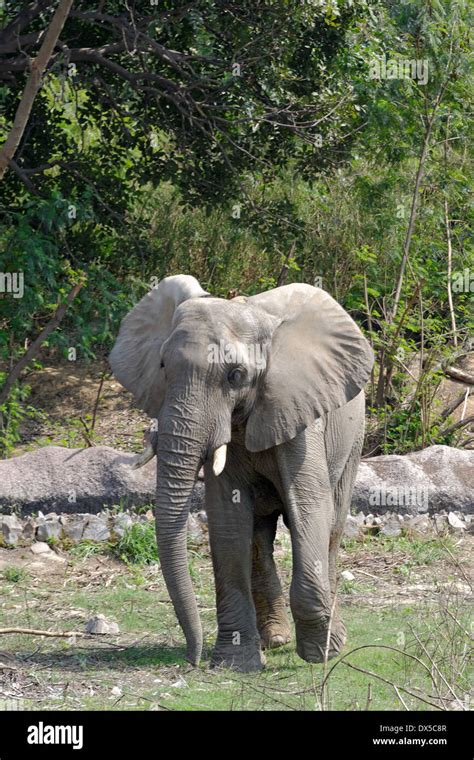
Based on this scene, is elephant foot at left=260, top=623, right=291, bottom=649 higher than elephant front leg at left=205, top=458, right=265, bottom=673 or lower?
lower

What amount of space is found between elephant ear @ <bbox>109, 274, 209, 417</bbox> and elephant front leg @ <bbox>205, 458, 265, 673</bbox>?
A: 64cm

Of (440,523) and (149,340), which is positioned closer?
(149,340)

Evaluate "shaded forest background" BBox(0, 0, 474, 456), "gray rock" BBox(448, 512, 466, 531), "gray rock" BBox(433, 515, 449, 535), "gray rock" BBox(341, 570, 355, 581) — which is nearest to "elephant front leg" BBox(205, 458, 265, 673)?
"gray rock" BBox(341, 570, 355, 581)

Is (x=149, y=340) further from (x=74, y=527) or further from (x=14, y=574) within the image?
(x=74, y=527)

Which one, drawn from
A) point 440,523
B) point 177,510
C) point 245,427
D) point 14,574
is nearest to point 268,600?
point 245,427

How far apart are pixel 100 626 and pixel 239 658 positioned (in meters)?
1.29

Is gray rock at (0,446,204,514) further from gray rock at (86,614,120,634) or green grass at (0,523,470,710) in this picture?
gray rock at (86,614,120,634)

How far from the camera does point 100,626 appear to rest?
28.8 ft

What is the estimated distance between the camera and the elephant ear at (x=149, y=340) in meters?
7.74

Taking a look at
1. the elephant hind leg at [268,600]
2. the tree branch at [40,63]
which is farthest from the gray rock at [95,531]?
the tree branch at [40,63]

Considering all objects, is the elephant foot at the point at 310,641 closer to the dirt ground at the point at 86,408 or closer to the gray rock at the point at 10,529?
the gray rock at the point at 10,529

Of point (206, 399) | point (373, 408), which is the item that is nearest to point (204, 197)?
point (373, 408)

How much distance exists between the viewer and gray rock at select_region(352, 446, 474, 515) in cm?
1230

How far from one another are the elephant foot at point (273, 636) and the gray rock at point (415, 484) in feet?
12.1
